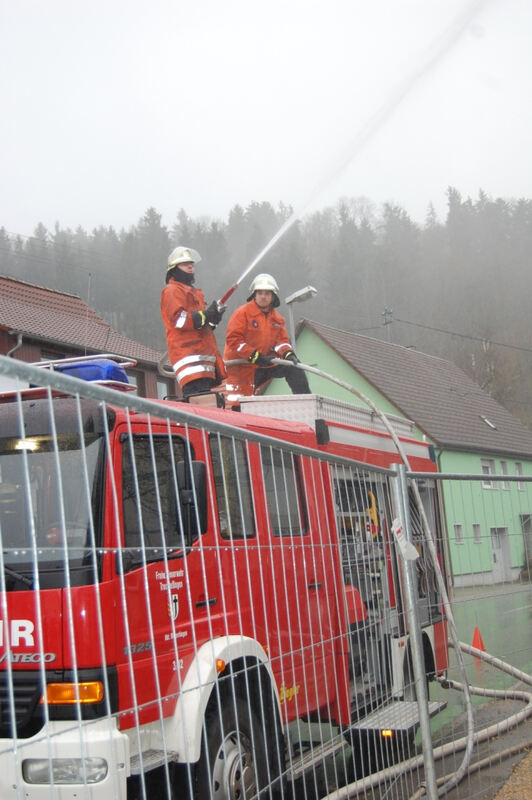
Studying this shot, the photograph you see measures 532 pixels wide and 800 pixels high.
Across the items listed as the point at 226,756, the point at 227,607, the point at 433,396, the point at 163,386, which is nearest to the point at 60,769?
the point at 226,756

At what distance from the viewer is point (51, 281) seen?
3634 cm

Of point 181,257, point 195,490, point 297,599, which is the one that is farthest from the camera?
point 181,257

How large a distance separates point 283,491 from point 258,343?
452cm

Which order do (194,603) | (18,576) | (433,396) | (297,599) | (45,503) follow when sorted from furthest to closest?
1. (433,396)
2. (194,603)
3. (297,599)
4. (45,503)
5. (18,576)

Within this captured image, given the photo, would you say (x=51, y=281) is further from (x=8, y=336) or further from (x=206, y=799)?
(x=206, y=799)

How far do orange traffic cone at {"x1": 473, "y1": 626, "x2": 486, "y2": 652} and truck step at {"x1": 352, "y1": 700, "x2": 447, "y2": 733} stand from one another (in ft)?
2.74

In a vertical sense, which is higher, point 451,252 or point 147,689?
point 451,252

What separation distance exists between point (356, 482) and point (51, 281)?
34.1 meters

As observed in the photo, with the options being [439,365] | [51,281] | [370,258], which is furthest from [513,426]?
[51,281]

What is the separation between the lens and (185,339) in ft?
26.5

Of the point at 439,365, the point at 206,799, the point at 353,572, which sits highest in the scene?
the point at 439,365

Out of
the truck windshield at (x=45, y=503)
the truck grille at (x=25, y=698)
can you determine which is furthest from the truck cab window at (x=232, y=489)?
the truck grille at (x=25, y=698)

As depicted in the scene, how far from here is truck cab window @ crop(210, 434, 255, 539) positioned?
Result: 158 inches

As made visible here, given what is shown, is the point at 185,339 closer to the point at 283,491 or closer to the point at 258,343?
the point at 258,343
